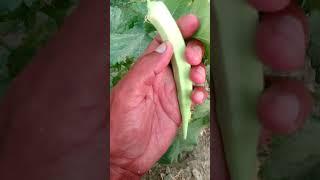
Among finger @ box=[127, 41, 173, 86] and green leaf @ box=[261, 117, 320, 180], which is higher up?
finger @ box=[127, 41, 173, 86]

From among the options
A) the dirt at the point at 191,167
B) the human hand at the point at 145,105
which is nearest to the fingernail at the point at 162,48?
the human hand at the point at 145,105

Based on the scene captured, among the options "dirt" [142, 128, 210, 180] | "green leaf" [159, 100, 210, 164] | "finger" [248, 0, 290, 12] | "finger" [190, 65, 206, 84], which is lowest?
"dirt" [142, 128, 210, 180]

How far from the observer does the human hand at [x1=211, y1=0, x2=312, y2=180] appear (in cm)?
68

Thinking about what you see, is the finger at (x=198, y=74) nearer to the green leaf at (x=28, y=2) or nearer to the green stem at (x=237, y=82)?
the green stem at (x=237, y=82)

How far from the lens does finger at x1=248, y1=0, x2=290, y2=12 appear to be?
66 centimetres

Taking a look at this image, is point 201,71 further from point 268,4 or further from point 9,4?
point 9,4

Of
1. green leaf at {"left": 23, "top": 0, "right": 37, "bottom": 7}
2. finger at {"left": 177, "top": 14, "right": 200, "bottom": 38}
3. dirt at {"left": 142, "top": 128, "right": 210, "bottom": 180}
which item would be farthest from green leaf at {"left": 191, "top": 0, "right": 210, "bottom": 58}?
green leaf at {"left": 23, "top": 0, "right": 37, "bottom": 7}

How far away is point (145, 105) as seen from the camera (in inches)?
27.0

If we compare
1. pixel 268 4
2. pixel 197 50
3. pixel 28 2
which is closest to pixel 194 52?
pixel 197 50

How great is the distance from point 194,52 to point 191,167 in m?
0.13

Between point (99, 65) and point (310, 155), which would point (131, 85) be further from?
point (310, 155)

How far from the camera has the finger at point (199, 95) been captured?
658mm

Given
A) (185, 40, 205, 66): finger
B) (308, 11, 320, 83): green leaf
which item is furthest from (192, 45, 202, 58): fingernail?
(308, 11, 320, 83): green leaf

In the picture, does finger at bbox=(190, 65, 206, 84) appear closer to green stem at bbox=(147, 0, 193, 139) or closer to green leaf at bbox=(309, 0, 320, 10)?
green stem at bbox=(147, 0, 193, 139)
